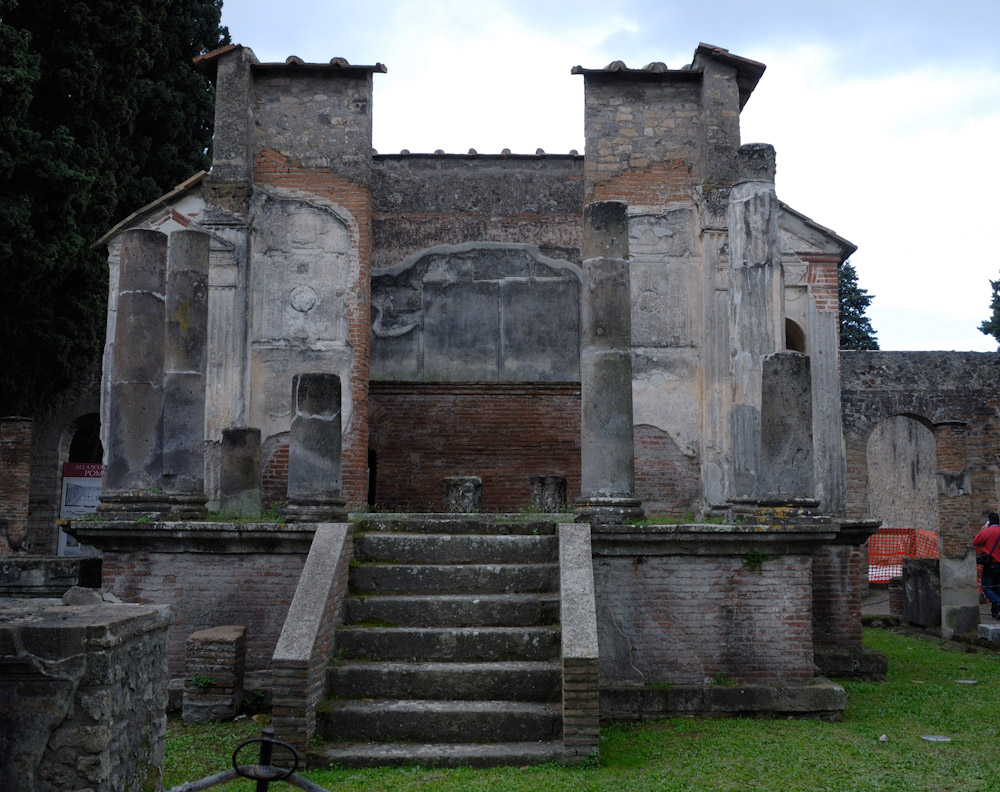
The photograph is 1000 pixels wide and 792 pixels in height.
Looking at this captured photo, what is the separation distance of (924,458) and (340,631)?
21.9 m

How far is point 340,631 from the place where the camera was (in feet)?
23.8

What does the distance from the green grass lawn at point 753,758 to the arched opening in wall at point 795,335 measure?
5.13m

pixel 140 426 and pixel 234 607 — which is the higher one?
pixel 140 426

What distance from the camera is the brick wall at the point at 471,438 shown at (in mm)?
14180

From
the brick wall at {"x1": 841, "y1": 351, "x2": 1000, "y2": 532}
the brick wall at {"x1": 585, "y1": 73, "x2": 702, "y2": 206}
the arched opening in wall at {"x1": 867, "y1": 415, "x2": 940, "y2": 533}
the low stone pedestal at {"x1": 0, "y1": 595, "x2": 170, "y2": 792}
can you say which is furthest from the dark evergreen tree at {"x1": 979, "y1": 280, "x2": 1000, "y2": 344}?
the low stone pedestal at {"x1": 0, "y1": 595, "x2": 170, "y2": 792}

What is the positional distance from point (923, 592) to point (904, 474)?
12731 mm

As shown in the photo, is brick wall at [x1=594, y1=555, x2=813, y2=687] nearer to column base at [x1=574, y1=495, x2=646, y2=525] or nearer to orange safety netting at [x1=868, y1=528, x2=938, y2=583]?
column base at [x1=574, y1=495, x2=646, y2=525]

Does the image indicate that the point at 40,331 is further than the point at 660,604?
Yes

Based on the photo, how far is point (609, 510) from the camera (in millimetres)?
8414

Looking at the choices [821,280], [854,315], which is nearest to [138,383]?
[821,280]

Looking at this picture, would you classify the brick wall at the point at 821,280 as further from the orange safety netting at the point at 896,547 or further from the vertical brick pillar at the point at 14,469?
the vertical brick pillar at the point at 14,469

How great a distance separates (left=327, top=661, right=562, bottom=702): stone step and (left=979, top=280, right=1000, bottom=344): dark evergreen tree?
24.8 m

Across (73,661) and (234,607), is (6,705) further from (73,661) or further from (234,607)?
(234,607)

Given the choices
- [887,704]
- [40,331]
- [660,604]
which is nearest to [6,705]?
[660,604]
